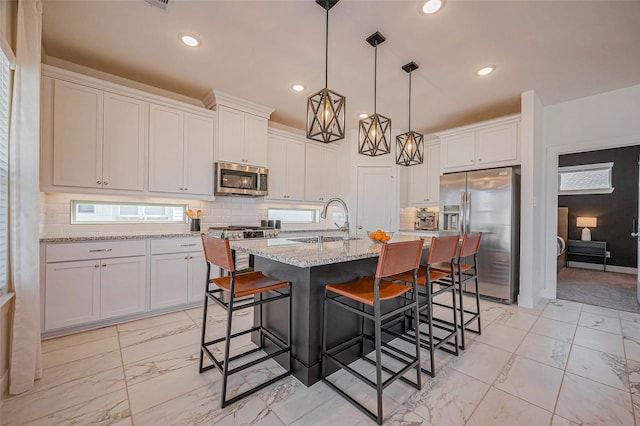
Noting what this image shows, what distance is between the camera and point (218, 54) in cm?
270

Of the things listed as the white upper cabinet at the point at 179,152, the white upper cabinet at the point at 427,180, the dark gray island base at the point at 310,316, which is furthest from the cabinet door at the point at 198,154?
the white upper cabinet at the point at 427,180

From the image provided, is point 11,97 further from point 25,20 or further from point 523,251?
point 523,251

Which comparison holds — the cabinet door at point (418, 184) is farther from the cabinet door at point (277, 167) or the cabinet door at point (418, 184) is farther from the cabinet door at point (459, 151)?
the cabinet door at point (277, 167)

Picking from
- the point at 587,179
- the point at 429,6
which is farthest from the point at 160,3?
the point at 587,179

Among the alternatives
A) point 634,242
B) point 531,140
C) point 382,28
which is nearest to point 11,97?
point 382,28

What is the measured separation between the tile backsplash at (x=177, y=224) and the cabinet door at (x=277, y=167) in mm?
215

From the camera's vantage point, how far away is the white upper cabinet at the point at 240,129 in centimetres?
360

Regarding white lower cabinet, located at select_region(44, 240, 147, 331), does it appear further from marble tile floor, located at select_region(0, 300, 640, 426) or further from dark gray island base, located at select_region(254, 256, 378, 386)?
dark gray island base, located at select_region(254, 256, 378, 386)

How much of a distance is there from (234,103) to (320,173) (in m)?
1.83

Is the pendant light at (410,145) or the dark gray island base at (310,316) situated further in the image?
the pendant light at (410,145)

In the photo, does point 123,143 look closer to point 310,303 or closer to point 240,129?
point 240,129

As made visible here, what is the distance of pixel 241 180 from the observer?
3.76m

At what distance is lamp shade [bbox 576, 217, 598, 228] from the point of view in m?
6.02

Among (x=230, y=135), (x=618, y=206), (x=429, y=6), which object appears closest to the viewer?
(x=429, y=6)
